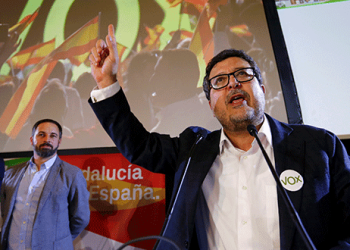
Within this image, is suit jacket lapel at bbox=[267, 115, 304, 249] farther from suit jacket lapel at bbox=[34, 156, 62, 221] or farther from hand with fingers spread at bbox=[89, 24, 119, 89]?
suit jacket lapel at bbox=[34, 156, 62, 221]

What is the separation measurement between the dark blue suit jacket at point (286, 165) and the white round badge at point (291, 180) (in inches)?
0.6

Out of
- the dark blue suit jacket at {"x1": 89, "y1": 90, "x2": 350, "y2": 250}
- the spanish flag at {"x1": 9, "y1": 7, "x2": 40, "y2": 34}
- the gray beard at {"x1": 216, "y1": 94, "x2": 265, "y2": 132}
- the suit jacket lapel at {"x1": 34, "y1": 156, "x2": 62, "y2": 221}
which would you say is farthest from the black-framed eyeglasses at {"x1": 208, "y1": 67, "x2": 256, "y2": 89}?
the spanish flag at {"x1": 9, "y1": 7, "x2": 40, "y2": 34}

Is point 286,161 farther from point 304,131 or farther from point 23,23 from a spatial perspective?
point 23,23

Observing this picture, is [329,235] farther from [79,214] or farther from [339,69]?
[79,214]

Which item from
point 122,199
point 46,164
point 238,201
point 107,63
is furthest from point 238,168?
point 46,164

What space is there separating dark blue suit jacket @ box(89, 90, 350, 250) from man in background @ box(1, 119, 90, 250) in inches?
39.3

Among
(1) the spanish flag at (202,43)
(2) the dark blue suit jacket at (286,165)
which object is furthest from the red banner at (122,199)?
(1) the spanish flag at (202,43)

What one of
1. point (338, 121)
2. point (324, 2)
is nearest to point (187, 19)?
point (324, 2)

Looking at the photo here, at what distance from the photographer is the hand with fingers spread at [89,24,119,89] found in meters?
1.11

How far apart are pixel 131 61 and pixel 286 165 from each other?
1673mm

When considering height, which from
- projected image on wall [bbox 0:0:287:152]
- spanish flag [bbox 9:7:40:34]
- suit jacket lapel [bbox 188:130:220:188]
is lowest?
suit jacket lapel [bbox 188:130:220:188]

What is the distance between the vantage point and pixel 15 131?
7.25 feet

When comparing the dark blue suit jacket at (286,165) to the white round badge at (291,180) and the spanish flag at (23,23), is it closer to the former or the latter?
the white round badge at (291,180)

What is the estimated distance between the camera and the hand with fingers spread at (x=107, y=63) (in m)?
1.11
